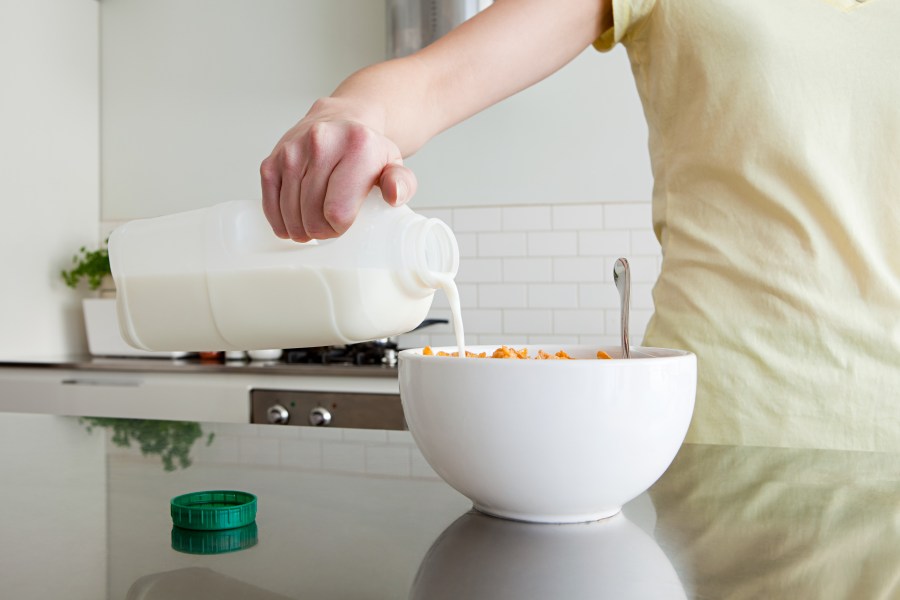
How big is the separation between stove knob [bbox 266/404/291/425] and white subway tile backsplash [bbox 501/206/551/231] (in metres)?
0.92

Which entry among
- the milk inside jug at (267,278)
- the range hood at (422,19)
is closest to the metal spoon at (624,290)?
the milk inside jug at (267,278)

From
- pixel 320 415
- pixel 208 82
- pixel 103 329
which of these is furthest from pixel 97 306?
pixel 320 415

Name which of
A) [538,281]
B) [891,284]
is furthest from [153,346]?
[538,281]

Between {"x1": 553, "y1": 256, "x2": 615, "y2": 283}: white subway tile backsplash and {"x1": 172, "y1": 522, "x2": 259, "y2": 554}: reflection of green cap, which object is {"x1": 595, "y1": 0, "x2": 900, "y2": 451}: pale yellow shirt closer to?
{"x1": 172, "y1": 522, "x2": 259, "y2": 554}: reflection of green cap

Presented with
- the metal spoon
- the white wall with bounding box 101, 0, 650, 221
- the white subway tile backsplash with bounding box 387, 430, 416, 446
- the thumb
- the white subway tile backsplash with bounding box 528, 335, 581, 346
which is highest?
the white wall with bounding box 101, 0, 650, 221

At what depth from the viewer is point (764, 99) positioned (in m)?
0.91

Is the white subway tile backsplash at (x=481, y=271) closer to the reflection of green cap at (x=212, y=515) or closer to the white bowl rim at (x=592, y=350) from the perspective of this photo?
the white bowl rim at (x=592, y=350)

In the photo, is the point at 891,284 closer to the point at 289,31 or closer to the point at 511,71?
the point at 511,71

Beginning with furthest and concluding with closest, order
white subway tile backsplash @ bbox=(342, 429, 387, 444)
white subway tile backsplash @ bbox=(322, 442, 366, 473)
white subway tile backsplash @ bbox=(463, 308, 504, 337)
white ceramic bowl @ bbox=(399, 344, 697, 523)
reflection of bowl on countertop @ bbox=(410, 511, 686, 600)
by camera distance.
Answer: white subway tile backsplash @ bbox=(463, 308, 504, 337) < white subway tile backsplash @ bbox=(342, 429, 387, 444) < white subway tile backsplash @ bbox=(322, 442, 366, 473) < white ceramic bowl @ bbox=(399, 344, 697, 523) < reflection of bowl on countertop @ bbox=(410, 511, 686, 600)

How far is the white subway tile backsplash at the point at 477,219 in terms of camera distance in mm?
2658

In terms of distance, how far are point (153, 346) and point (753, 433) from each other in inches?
24.6

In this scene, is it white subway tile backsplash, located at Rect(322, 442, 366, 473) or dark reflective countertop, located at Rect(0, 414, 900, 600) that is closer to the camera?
dark reflective countertop, located at Rect(0, 414, 900, 600)

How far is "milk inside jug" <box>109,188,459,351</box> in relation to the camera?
690mm

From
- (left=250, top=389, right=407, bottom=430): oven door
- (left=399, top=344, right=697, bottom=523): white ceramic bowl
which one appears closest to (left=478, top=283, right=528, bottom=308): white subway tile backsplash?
(left=250, top=389, right=407, bottom=430): oven door
